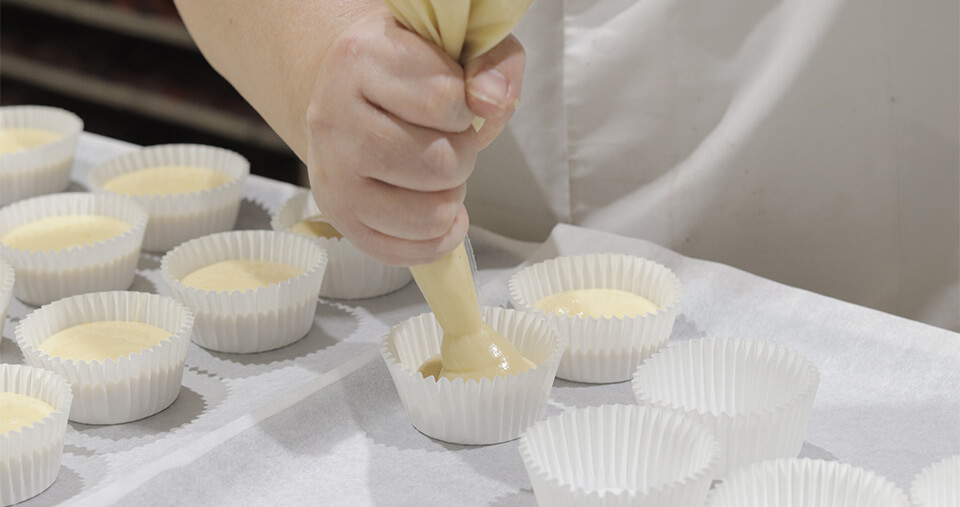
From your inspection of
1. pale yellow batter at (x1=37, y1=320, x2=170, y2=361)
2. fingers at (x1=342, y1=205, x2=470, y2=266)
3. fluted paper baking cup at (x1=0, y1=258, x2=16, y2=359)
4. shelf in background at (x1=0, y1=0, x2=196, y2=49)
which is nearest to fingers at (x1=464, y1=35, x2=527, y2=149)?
fingers at (x1=342, y1=205, x2=470, y2=266)

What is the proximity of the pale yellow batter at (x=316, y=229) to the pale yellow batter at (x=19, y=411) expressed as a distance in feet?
1.66

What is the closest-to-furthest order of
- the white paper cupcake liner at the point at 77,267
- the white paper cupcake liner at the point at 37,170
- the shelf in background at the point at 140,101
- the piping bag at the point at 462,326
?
1. the piping bag at the point at 462,326
2. the white paper cupcake liner at the point at 77,267
3. the white paper cupcake liner at the point at 37,170
4. the shelf in background at the point at 140,101

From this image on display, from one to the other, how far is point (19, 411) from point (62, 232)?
1.80ft

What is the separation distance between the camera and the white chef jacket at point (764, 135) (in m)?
1.43

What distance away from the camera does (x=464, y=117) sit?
0.96 m

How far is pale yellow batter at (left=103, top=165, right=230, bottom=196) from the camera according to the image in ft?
5.96

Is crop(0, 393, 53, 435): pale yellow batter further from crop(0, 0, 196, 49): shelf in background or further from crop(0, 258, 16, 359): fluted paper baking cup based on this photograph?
crop(0, 0, 196, 49): shelf in background

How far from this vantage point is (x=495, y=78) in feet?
3.11

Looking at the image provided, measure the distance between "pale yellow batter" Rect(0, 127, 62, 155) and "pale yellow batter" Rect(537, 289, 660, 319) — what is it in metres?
1.06

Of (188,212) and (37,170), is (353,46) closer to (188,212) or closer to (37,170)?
(188,212)

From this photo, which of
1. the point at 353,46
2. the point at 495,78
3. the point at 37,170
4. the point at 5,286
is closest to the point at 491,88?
the point at 495,78

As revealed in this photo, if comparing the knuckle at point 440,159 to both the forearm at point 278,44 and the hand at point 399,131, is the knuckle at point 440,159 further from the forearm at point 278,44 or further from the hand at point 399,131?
the forearm at point 278,44

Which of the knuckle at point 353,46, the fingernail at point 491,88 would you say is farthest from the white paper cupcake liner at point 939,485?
the knuckle at point 353,46

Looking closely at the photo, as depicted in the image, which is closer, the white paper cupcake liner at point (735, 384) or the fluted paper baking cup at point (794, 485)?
the fluted paper baking cup at point (794, 485)
